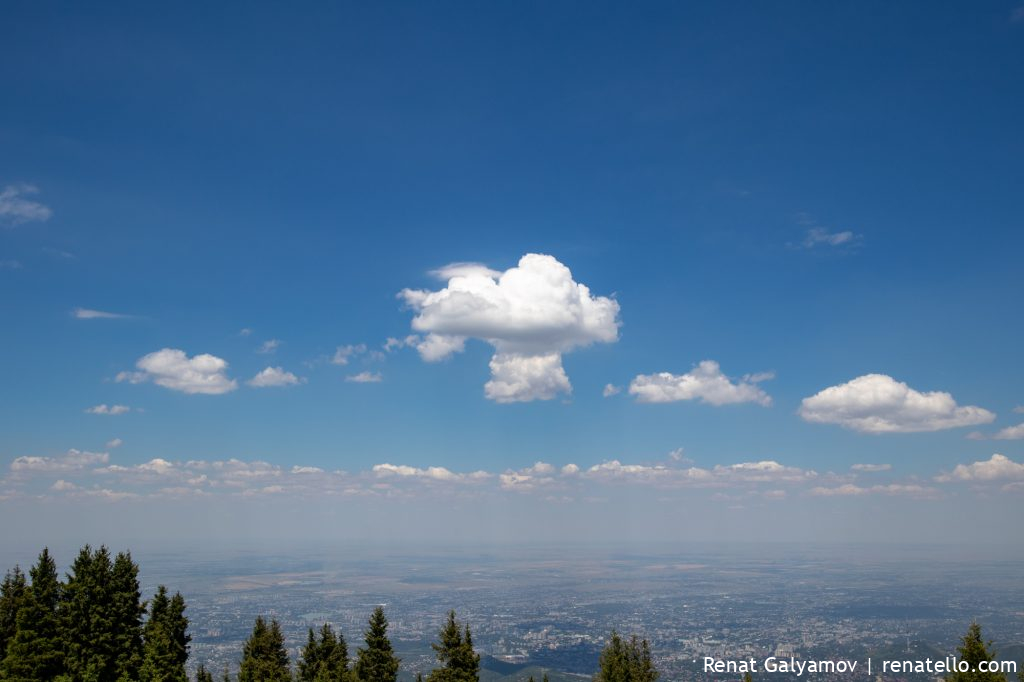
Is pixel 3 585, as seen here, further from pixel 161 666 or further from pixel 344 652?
pixel 344 652

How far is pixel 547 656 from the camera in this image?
184125mm

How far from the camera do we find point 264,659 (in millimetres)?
42312

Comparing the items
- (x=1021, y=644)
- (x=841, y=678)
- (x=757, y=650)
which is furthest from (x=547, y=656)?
(x=1021, y=644)

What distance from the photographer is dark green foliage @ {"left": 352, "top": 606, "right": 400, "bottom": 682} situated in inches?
1572

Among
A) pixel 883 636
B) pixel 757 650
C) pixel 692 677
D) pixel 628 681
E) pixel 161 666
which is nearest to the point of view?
pixel 161 666

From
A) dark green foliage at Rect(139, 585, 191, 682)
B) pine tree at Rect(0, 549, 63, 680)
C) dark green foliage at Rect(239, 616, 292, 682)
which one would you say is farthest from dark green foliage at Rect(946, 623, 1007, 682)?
pine tree at Rect(0, 549, 63, 680)

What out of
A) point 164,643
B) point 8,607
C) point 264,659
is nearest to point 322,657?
point 264,659

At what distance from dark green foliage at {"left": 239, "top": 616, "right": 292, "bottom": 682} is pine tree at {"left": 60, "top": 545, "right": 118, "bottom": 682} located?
759 cm

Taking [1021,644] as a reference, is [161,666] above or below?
above

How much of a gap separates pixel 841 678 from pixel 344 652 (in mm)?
128550

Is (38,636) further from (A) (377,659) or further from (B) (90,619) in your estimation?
(A) (377,659)

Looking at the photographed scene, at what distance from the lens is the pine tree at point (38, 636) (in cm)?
3759

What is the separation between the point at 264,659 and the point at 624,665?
23.4 metres

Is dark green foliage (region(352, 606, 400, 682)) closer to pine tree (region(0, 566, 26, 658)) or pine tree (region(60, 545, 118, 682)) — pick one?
pine tree (region(60, 545, 118, 682))
